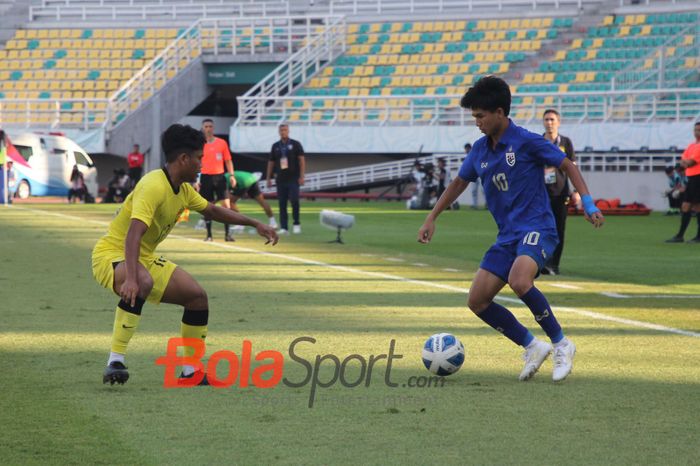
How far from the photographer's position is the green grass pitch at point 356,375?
6195mm

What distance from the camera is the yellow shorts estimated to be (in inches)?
311

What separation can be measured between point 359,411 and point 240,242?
16083 millimetres

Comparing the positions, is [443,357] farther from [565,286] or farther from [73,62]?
[73,62]

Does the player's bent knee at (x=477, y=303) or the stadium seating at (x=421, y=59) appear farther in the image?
the stadium seating at (x=421, y=59)

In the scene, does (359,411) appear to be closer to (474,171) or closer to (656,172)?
(474,171)

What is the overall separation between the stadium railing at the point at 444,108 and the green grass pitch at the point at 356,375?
23321 mm

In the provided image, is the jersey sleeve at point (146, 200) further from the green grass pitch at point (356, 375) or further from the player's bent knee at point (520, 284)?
the player's bent knee at point (520, 284)

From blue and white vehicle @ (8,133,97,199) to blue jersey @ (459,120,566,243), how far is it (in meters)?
37.2

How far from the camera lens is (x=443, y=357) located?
8266mm

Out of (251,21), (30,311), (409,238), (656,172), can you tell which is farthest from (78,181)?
(30,311)

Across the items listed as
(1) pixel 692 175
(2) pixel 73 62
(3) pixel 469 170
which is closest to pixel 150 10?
(2) pixel 73 62

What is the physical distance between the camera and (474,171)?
28.4ft

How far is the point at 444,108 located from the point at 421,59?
14.2 feet

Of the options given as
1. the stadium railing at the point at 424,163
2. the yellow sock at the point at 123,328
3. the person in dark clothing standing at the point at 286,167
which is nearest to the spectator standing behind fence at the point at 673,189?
the stadium railing at the point at 424,163
